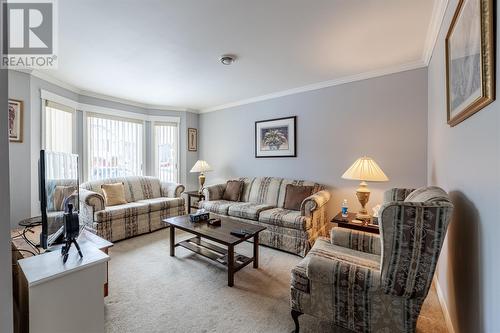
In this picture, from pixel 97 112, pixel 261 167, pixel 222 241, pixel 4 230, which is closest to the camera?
pixel 4 230

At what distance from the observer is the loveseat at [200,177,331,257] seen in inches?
114

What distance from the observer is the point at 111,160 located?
4445 mm

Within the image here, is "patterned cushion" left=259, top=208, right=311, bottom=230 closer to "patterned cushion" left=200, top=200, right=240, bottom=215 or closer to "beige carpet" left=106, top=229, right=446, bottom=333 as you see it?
"beige carpet" left=106, top=229, right=446, bottom=333

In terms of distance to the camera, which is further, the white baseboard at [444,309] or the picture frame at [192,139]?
the picture frame at [192,139]

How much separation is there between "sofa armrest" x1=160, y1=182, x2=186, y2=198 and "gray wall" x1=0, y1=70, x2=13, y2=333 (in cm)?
351

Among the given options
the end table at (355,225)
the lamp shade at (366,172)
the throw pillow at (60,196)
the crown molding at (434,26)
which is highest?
the crown molding at (434,26)

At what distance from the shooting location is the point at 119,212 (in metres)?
3.35

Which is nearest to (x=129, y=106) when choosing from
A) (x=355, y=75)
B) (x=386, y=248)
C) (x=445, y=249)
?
(x=355, y=75)

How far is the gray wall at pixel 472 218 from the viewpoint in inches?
38.8

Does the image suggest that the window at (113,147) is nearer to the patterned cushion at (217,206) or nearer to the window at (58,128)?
the window at (58,128)

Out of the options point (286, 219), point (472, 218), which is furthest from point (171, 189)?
point (472, 218)

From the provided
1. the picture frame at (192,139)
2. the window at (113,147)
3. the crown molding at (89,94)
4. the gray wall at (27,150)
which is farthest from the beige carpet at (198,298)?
the picture frame at (192,139)

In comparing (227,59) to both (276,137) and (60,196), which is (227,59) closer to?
(276,137)

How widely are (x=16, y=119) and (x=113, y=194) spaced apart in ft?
5.12
